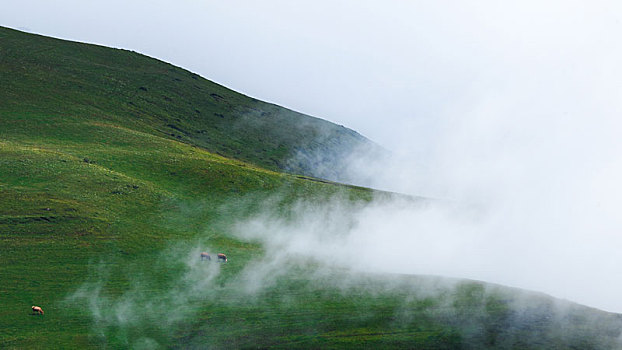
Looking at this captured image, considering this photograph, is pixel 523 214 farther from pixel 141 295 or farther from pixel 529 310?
pixel 141 295

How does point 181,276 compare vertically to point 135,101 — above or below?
below

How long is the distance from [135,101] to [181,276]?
104691mm

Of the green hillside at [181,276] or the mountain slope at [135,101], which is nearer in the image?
the green hillside at [181,276]

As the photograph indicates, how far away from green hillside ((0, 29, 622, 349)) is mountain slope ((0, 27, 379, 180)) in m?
12.6

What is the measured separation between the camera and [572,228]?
84938 mm

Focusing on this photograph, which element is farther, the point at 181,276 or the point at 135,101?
the point at 135,101

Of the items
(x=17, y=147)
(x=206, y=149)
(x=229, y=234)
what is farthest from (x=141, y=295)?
(x=206, y=149)

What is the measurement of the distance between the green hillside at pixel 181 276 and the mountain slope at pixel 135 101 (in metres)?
12.6

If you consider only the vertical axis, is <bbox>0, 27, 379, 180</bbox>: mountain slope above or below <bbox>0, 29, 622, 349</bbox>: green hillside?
above

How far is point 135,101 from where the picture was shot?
156 metres

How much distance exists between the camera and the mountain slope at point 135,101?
136m

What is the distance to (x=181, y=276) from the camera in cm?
6150

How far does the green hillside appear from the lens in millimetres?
47562

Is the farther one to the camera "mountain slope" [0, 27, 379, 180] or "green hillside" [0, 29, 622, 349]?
"mountain slope" [0, 27, 379, 180]
